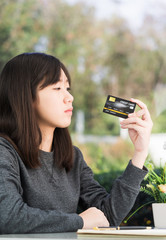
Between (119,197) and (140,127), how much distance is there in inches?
11.9

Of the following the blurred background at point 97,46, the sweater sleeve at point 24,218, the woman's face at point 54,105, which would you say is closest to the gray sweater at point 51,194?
the sweater sleeve at point 24,218

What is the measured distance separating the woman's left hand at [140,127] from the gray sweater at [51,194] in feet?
0.18

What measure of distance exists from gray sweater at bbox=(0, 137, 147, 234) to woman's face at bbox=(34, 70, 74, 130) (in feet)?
0.53

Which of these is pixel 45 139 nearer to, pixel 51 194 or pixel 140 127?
pixel 51 194

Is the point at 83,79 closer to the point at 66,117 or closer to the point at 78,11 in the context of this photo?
the point at 78,11

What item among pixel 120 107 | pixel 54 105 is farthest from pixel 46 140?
pixel 120 107

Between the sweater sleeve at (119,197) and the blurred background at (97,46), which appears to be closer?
the sweater sleeve at (119,197)

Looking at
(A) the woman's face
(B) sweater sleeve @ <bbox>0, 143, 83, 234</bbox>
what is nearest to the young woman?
(A) the woman's face

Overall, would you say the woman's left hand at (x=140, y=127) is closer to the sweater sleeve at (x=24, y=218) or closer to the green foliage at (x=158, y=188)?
the green foliage at (x=158, y=188)

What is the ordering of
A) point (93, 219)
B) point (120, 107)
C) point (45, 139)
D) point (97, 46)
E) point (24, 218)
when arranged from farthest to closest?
1. point (97, 46)
2. point (45, 139)
3. point (120, 107)
4. point (93, 219)
5. point (24, 218)

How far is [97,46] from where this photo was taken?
10.7 m

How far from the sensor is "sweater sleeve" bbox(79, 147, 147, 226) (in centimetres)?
141

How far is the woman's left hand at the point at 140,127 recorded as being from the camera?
1363mm

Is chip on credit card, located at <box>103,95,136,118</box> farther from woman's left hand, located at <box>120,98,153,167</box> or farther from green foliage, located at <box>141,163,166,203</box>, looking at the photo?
green foliage, located at <box>141,163,166,203</box>
